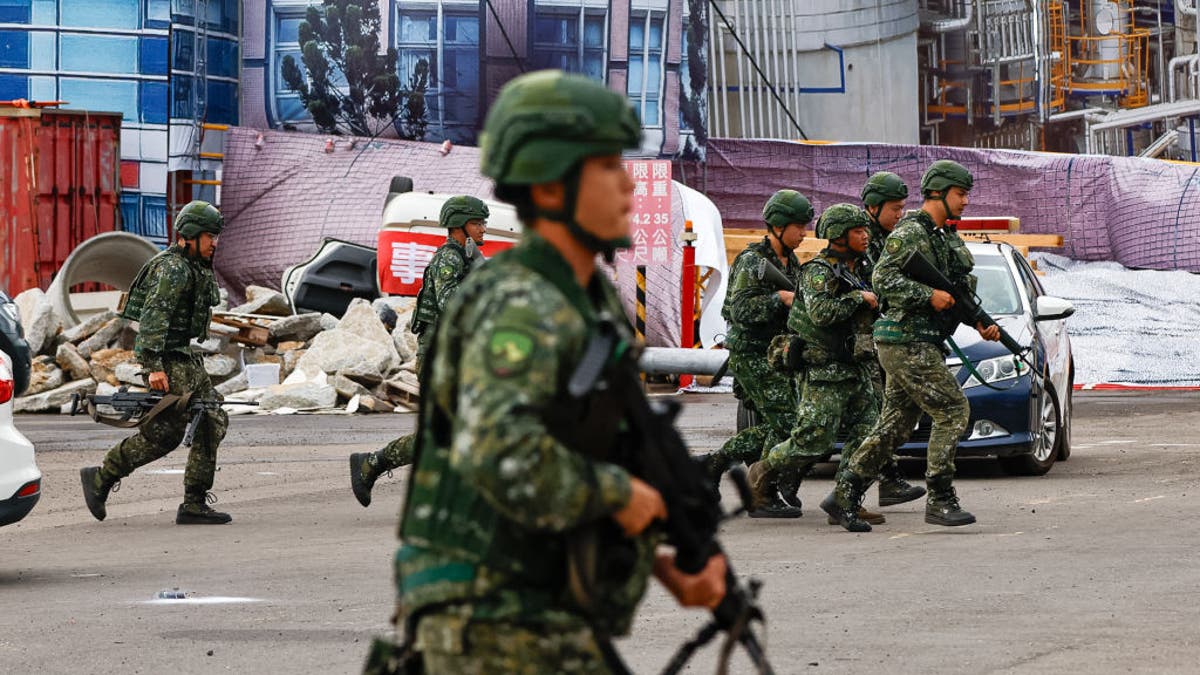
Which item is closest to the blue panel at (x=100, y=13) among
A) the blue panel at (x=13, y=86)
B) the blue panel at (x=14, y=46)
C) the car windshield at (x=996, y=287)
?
the blue panel at (x=14, y=46)

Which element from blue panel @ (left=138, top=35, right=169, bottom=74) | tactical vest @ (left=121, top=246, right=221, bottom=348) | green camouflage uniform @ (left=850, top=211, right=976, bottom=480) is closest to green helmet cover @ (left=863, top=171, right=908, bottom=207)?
green camouflage uniform @ (left=850, top=211, right=976, bottom=480)

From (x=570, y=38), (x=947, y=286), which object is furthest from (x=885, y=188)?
(x=570, y=38)

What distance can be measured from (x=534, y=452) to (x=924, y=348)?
745cm

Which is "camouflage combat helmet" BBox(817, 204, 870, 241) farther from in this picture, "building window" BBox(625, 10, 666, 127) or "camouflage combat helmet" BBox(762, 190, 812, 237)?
"building window" BBox(625, 10, 666, 127)

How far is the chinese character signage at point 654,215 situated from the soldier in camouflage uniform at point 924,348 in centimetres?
1221

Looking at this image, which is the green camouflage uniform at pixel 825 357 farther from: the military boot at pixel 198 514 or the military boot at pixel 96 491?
the military boot at pixel 96 491

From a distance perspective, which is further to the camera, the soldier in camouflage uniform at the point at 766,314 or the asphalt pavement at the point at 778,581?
the soldier in camouflage uniform at the point at 766,314

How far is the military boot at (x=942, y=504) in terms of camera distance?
10.4 meters

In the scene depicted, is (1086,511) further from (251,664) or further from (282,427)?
(282,427)

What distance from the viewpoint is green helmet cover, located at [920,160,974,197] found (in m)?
10.2

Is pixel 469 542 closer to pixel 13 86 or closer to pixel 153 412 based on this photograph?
pixel 153 412

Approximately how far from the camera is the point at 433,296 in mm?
11773

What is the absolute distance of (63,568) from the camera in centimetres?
971

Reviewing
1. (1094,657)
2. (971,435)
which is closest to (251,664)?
(1094,657)
